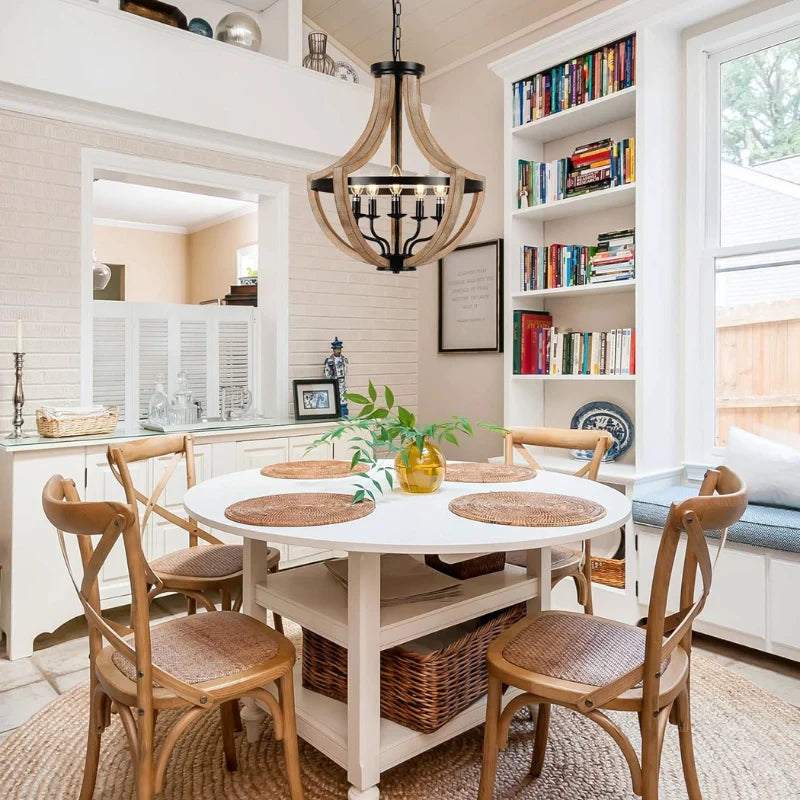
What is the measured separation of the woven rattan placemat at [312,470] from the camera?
2.31 meters

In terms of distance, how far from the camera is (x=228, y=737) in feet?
6.50

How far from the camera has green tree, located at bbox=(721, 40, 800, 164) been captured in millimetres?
3076

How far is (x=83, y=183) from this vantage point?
333 cm

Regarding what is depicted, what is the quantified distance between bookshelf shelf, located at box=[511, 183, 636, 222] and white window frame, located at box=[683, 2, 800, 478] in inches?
12.6

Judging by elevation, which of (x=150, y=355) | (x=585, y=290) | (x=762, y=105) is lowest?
(x=150, y=355)

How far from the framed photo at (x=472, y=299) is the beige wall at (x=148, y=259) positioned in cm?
454

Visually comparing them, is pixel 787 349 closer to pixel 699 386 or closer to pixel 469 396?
pixel 699 386

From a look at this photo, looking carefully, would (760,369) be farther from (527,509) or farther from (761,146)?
(527,509)

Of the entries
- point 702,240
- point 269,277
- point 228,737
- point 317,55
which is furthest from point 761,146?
point 228,737

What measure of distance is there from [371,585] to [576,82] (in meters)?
2.81

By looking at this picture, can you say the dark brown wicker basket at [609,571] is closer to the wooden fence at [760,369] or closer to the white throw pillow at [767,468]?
the white throw pillow at [767,468]

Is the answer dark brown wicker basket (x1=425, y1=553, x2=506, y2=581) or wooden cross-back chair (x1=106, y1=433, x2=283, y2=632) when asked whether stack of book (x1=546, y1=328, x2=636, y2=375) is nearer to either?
dark brown wicker basket (x1=425, y1=553, x2=506, y2=581)

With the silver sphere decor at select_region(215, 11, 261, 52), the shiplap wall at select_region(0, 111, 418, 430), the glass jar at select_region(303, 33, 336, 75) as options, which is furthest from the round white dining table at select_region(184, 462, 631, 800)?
the glass jar at select_region(303, 33, 336, 75)

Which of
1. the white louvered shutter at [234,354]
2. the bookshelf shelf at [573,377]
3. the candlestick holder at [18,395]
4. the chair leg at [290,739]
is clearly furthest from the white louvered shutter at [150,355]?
the chair leg at [290,739]
